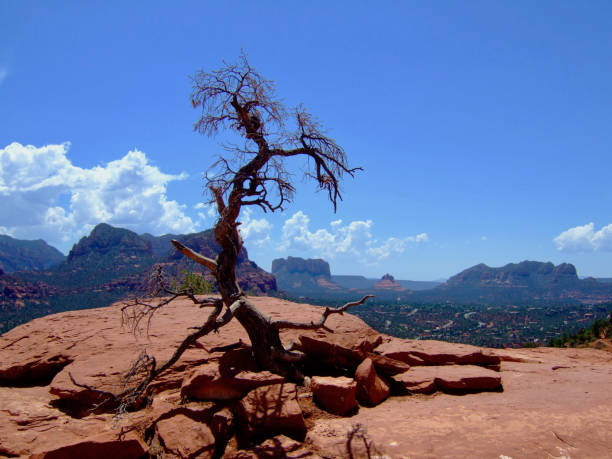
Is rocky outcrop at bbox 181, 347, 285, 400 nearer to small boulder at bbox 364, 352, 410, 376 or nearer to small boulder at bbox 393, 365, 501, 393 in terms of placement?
small boulder at bbox 364, 352, 410, 376

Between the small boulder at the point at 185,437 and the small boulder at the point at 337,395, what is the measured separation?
235 centimetres

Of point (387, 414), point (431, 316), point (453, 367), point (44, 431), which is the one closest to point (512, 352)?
point (453, 367)

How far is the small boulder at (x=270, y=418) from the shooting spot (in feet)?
22.3

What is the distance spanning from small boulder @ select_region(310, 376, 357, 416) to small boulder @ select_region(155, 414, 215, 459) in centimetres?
235

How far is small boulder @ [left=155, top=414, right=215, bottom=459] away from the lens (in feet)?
21.1

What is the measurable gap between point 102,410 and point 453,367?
8703 millimetres

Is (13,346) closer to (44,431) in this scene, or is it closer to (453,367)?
(44,431)

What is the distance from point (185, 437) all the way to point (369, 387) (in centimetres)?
392

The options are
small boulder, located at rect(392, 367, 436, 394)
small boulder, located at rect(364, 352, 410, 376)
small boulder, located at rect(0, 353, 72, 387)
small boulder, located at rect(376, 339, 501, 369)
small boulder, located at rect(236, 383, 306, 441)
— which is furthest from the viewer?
small boulder, located at rect(376, 339, 501, 369)

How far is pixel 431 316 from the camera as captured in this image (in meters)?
128

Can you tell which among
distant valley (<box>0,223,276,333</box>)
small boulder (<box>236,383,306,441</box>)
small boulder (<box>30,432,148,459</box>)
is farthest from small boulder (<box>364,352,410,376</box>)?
distant valley (<box>0,223,276,333</box>)

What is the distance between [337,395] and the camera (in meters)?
7.73

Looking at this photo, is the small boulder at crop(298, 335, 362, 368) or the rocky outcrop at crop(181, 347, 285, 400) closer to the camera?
the rocky outcrop at crop(181, 347, 285, 400)

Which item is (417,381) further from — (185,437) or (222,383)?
(185,437)
